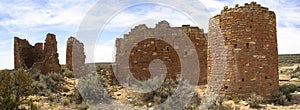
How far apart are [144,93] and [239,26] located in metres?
4.55

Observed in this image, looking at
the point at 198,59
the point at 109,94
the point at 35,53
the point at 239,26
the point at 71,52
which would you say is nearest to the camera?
the point at 239,26

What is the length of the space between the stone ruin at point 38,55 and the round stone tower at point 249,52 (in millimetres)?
12236

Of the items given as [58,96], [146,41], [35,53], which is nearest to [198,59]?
[146,41]

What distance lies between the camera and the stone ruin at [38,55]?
21.6 m

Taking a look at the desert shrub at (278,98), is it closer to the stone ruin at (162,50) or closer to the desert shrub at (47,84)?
the stone ruin at (162,50)

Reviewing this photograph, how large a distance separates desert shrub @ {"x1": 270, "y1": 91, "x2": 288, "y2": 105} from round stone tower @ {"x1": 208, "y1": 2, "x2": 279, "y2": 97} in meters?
0.22

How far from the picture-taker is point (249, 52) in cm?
1319

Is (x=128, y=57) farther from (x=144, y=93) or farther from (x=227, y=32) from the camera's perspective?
(x=227, y=32)

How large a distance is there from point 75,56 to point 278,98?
16711mm

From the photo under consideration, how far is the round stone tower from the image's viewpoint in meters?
13.2

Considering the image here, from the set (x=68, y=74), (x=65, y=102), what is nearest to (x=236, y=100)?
(x=65, y=102)

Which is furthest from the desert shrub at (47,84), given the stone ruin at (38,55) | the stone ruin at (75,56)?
the stone ruin at (75,56)

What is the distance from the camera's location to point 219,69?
45.1 feet

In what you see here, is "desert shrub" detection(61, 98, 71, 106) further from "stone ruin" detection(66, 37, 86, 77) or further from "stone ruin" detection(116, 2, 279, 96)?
"stone ruin" detection(66, 37, 86, 77)
